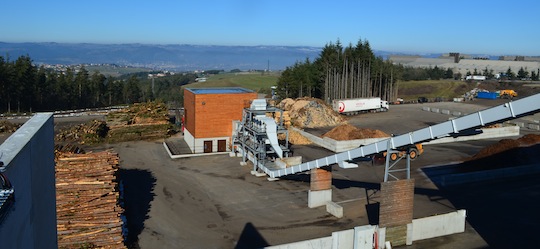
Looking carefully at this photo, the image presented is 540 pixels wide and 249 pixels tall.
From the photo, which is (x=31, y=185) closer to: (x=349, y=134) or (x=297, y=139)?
(x=297, y=139)

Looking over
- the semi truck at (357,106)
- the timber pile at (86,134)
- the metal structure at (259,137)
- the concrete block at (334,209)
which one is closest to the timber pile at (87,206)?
the concrete block at (334,209)

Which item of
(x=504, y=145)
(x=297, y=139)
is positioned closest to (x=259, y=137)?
(x=297, y=139)

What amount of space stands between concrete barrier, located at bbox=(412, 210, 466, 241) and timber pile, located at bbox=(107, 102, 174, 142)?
2404 cm

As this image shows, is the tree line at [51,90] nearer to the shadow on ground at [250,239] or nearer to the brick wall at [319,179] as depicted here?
the brick wall at [319,179]

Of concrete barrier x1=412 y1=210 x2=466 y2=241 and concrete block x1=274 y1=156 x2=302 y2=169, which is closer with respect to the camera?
concrete barrier x1=412 y1=210 x2=466 y2=241

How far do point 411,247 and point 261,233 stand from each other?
5416 mm

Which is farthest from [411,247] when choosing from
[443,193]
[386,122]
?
[386,122]

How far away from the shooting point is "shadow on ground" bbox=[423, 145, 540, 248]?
1788 cm

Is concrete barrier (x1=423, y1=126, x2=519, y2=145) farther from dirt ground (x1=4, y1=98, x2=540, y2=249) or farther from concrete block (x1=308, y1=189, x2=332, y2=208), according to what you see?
concrete block (x1=308, y1=189, x2=332, y2=208)

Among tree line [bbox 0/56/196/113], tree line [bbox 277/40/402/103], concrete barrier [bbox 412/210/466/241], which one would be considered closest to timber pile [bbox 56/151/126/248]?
concrete barrier [bbox 412/210/466/241]

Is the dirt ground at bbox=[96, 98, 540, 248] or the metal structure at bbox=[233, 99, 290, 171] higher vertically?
the metal structure at bbox=[233, 99, 290, 171]

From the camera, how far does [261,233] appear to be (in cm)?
1802

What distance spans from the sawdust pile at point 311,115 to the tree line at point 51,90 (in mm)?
25130

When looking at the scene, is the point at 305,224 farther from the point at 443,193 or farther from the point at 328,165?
the point at 443,193
